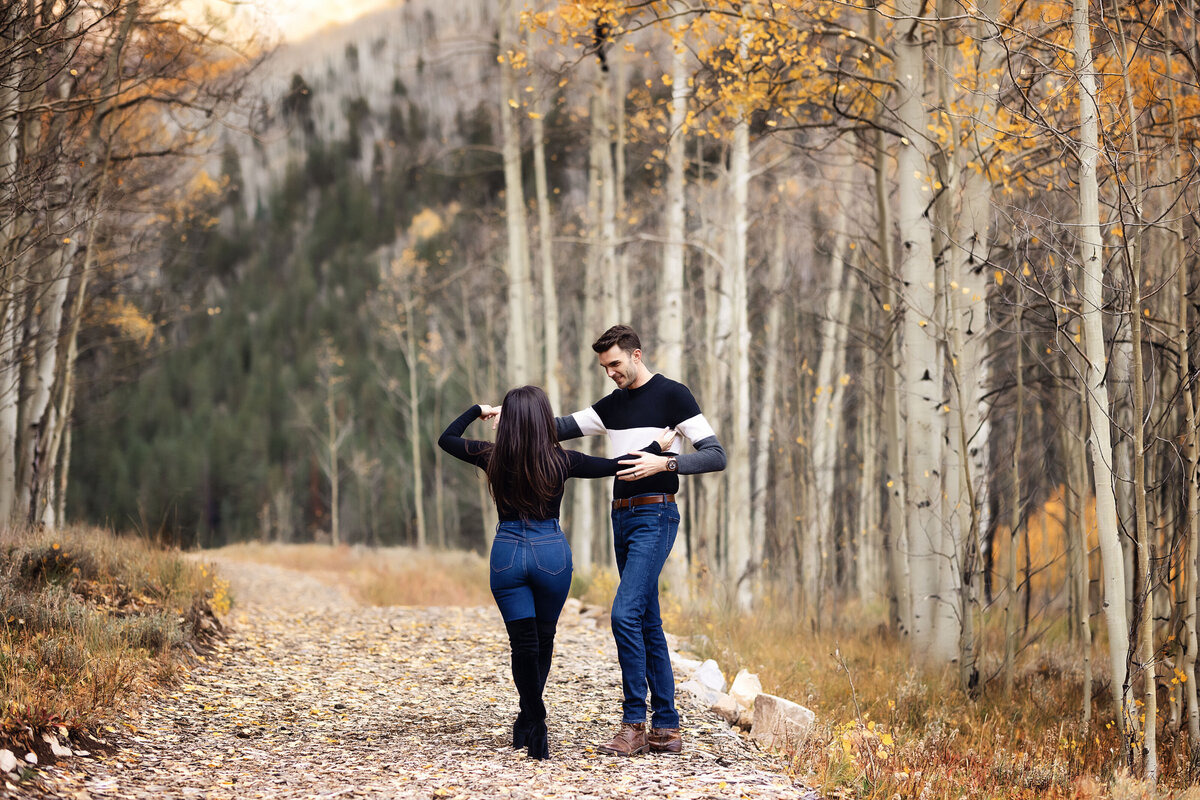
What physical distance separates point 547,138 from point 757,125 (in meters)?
4.08

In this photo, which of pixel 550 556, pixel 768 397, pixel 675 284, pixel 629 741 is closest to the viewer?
pixel 550 556

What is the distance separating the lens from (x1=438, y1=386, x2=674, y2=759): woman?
3.86 m

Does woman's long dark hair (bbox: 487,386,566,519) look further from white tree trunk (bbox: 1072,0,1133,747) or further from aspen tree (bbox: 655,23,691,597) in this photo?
aspen tree (bbox: 655,23,691,597)

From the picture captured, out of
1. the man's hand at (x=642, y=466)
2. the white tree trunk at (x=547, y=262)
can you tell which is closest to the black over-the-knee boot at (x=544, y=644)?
the man's hand at (x=642, y=466)

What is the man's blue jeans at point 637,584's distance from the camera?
396 cm

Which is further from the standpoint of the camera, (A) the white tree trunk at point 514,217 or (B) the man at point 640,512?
(A) the white tree trunk at point 514,217

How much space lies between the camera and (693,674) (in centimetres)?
592

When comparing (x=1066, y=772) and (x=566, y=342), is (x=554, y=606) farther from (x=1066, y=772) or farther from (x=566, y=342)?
(x=566, y=342)

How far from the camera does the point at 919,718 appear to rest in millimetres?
5797

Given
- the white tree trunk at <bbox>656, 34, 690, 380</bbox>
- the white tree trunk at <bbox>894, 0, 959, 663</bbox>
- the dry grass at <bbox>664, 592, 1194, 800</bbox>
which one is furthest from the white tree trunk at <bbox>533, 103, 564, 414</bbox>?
the white tree trunk at <bbox>894, 0, 959, 663</bbox>

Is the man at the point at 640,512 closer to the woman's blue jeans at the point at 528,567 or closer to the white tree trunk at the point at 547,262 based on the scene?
the woman's blue jeans at the point at 528,567

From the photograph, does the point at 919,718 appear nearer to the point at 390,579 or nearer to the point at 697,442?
the point at 697,442

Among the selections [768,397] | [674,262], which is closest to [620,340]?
[674,262]

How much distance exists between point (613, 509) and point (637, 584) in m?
0.39
